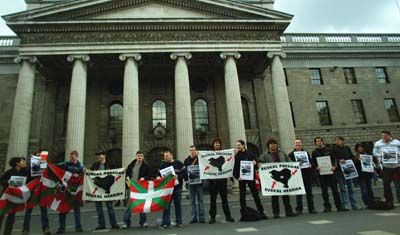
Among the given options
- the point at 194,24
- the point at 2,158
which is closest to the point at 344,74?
the point at 194,24

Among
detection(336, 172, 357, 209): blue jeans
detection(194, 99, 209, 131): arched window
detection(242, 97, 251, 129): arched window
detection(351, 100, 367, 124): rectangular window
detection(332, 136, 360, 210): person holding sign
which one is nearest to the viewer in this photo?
detection(336, 172, 357, 209): blue jeans

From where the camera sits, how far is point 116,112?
76.3 ft

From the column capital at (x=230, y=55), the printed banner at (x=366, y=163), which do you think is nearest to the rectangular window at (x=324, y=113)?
the column capital at (x=230, y=55)

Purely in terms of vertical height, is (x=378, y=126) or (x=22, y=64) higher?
(x=22, y=64)

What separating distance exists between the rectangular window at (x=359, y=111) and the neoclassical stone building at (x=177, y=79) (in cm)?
10

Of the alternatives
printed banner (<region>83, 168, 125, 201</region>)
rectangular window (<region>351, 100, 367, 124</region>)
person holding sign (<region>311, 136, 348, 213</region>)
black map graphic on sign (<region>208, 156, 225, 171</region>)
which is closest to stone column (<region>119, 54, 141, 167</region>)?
printed banner (<region>83, 168, 125, 201</region>)

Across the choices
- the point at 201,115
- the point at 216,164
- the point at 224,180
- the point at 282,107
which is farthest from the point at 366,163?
the point at 201,115

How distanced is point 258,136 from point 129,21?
13.5m

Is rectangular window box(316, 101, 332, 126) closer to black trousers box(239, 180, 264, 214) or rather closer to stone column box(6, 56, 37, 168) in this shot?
black trousers box(239, 180, 264, 214)

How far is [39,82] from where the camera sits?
75.0 ft

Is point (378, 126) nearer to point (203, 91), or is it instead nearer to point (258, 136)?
point (258, 136)

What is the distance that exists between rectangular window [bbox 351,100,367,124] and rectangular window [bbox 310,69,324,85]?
358 cm

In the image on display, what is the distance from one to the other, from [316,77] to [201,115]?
11.8 meters

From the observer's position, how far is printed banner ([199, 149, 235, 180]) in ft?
26.8
